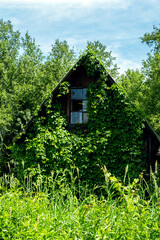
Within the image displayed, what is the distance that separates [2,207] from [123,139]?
689 cm

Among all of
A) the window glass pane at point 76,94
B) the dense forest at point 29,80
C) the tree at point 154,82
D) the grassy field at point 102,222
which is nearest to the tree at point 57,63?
the dense forest at point 29,80

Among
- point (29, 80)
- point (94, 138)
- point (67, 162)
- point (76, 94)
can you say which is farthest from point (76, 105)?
point (29, 80)

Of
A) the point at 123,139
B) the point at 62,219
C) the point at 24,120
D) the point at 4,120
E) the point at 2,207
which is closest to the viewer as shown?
the point at 62,219

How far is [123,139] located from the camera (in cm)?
1068

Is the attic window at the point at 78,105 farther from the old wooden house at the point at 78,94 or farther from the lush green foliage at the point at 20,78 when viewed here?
the lush green foliage at the point at 20,78

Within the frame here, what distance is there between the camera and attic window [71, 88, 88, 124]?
11.6 metres

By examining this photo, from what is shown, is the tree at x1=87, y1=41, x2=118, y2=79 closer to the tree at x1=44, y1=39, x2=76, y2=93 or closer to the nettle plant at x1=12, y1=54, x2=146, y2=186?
the tree at x1=44, y1=39, x2=76, y2=93

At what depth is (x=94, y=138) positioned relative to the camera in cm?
1085

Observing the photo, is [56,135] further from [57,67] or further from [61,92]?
[57,67]

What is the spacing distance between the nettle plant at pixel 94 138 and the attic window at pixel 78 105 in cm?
33

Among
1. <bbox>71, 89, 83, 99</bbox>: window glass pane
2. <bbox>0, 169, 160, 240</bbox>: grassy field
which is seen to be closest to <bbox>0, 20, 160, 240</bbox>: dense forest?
<bbox>0, 169, 160, 240</bbox>: grassy field

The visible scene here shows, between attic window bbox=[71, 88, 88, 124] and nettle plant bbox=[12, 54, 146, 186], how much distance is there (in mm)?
329

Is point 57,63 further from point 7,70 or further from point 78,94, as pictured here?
point 78,94

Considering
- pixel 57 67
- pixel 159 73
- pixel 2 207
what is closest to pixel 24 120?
pixel 57 67
